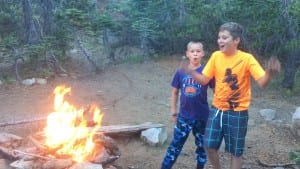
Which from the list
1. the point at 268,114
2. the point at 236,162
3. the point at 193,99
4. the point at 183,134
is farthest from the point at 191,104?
the point at 268,114

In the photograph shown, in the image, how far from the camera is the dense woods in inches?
348

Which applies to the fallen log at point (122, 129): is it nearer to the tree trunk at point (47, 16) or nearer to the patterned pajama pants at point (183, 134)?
the patterned pajama pants at point (183, 134)

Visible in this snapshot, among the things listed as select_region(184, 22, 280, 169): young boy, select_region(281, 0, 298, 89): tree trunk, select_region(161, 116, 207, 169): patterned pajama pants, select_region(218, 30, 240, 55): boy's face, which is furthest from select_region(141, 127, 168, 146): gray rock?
select_region(281, 0, 298, 89): tree trunk

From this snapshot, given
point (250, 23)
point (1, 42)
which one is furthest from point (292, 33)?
point (1, 42)

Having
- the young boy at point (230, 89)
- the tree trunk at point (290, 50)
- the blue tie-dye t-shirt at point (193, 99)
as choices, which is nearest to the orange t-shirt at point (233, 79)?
the young boy at point (230, 89)

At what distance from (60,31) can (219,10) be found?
11.7 feet

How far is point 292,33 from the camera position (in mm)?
8500

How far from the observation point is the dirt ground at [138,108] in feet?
18.3

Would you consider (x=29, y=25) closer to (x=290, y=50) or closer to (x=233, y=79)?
(x=290, y=50)

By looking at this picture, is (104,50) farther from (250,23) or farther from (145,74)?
(250,23)

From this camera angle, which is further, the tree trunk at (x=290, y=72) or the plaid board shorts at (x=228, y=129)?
the tree trunk at (x=290, y=72)

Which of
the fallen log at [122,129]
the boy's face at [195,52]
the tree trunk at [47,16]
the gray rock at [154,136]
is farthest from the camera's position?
the tree trunk at [47,16]

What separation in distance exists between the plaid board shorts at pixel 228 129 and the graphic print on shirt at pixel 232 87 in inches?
3.1

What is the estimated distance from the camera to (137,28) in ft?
38.2
